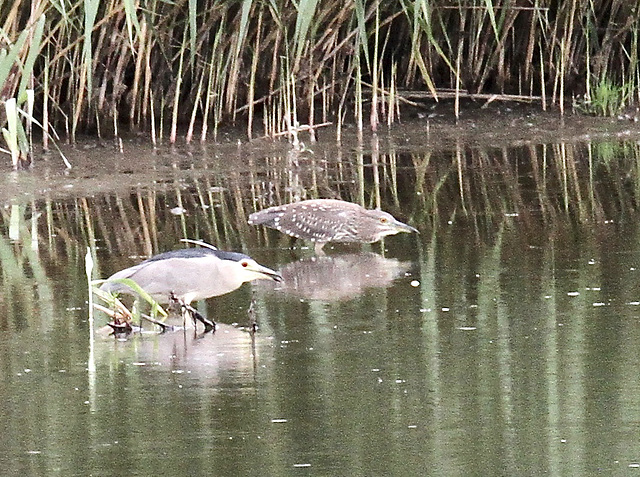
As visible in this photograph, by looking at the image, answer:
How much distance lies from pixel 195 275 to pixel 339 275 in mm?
1106

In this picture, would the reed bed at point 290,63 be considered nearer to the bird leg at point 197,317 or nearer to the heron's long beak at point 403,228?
the heron's long beak at point 403,228

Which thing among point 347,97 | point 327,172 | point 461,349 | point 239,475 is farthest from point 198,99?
point 239,475

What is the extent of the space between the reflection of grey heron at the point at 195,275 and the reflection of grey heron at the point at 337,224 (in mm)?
1467

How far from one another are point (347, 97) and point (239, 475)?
8.43 metres

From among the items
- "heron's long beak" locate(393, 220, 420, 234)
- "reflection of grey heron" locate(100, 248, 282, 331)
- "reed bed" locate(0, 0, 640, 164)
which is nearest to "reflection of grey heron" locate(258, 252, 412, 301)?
"heron's long beak" locate(393, 220, 420, 234)

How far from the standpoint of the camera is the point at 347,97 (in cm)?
1219

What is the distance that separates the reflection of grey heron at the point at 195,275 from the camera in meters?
5.74

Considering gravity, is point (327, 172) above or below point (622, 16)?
below

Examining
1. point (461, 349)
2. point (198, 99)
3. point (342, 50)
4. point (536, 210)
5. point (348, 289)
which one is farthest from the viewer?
point (342, 50)

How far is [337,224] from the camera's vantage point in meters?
7.32

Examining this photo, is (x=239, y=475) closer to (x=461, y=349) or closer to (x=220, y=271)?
(x=461, y=349)

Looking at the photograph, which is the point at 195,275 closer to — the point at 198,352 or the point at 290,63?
the point at 198,352

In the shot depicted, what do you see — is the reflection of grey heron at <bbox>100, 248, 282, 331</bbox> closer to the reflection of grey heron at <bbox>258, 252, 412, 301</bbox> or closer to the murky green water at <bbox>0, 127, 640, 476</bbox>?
the murky green water at <bbox>0, 127, 640, 476</bbox>

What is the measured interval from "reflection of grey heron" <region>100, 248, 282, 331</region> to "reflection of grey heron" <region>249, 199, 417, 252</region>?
4.81ft
